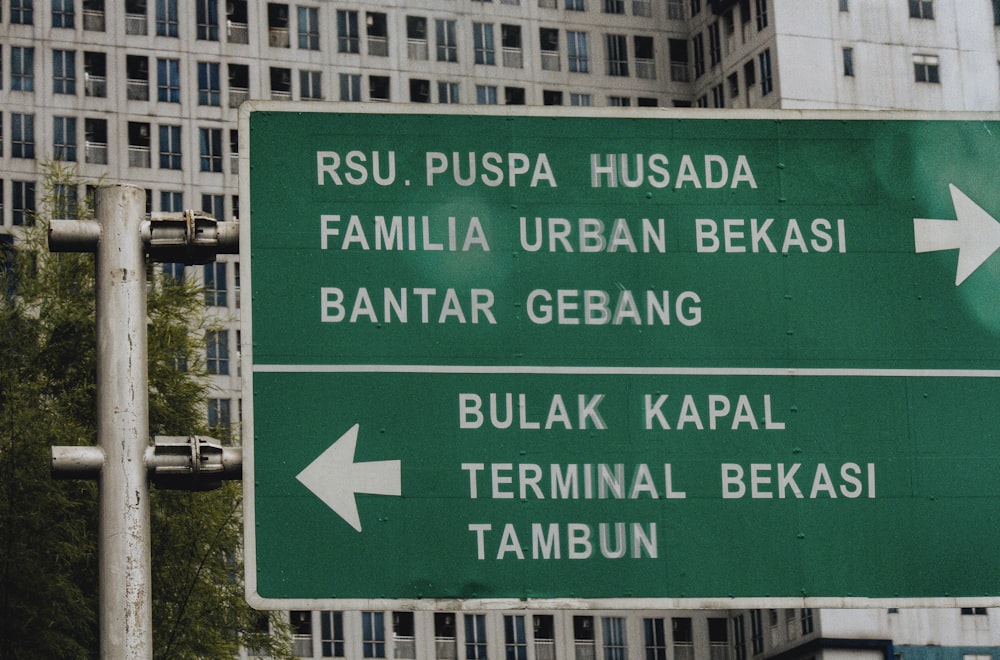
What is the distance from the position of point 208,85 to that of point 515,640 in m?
25.5

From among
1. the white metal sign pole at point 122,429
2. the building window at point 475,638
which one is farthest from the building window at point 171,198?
the white metal sign pole at point 122,429

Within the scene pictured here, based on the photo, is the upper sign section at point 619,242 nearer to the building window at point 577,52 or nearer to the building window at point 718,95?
the building window at point 718,95

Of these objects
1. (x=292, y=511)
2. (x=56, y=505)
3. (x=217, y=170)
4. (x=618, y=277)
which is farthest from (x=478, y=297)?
(x=217, y=170)

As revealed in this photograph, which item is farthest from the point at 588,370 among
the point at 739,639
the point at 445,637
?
the point at 739,639

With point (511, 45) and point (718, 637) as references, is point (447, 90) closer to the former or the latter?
point (511, 45)

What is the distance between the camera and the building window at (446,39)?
93.1m

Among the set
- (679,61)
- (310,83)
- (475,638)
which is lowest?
(475,638)

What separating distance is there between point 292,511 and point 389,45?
83.8 meters

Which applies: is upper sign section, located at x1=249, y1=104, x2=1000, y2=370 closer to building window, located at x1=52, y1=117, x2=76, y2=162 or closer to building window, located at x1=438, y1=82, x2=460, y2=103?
building window, located at x1=52, y1=117, x2=76, y2=162

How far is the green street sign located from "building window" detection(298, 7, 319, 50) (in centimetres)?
8251

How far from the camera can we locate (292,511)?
9344 mm

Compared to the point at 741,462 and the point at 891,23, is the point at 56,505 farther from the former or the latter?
the point at 891,23

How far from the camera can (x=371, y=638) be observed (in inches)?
3371

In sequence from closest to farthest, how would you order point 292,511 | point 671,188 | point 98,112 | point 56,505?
1. point 292,511
2. point 671,188
3. point 56,505
4. point 98,112
